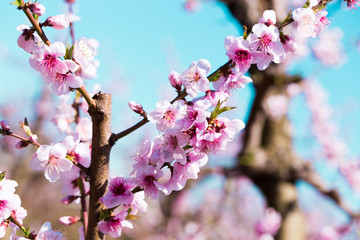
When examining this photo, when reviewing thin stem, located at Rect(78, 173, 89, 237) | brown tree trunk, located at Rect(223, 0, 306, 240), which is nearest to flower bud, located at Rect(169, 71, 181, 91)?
thin stem, located at Rect(78, 173, 89, 237)

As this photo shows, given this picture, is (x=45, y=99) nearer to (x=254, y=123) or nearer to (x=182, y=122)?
(x=254, y=123)

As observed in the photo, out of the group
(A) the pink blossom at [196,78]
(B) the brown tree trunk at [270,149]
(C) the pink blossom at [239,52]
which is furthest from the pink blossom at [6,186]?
(B) the brown tree trunk at [270,149]

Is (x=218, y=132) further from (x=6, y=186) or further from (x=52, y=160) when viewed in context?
(x=6, y=186)

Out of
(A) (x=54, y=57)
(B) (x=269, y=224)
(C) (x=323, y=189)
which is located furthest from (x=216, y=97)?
(C) (x=323, y=189)

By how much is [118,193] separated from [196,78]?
0.48 meters

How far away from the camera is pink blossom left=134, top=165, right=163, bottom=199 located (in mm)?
1200

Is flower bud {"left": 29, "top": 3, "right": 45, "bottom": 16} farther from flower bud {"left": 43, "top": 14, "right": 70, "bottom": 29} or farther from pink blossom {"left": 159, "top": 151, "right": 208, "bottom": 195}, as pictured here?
pink blossom {"left": 159, "top": 151, "right": 208, "bottom": 195}

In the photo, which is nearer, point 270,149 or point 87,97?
point 87,97

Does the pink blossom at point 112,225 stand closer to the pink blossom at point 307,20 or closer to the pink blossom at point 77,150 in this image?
the pink blossom at point 77,150

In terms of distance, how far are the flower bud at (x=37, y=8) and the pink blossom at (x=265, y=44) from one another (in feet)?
2.30

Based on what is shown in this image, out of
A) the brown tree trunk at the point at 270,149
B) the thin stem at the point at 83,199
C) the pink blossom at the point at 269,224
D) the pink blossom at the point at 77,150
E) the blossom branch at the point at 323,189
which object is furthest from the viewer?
the blossom branch at the point at 323,189

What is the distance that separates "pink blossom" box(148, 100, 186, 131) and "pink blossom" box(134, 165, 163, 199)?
0.14 metres

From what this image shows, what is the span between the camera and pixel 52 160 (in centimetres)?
129

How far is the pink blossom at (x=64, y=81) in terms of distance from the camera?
1.19 m
